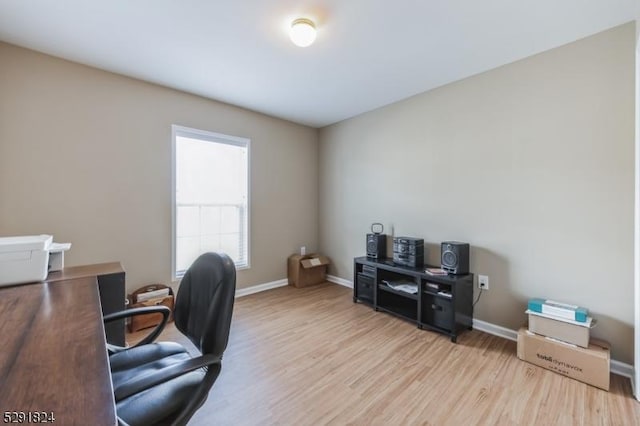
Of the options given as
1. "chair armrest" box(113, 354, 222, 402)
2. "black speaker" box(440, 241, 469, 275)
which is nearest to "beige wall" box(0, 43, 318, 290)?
"chair armrest" box(113, 354, 222, 402)

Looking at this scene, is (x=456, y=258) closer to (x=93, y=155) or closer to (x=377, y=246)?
(x=377, y=246)

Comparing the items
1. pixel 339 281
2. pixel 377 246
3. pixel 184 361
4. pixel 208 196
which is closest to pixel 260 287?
pixel 339 281

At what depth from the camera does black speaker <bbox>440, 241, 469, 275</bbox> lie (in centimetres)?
252

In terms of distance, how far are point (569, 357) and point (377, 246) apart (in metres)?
1.86

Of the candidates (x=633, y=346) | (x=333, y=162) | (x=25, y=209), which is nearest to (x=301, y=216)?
(x=333, y=162)

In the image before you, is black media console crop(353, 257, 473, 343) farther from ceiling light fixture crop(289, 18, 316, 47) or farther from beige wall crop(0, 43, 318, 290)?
ceiling light fixture crop(289, 18, 316, 47)

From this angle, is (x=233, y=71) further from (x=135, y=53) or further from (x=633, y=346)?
(x=633, y=346)

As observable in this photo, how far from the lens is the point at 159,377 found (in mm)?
901

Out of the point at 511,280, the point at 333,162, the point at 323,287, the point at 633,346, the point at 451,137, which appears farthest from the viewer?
the point at 333,162

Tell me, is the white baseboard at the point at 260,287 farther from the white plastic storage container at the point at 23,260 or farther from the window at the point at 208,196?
the white plastic storage container at the point at 23,260

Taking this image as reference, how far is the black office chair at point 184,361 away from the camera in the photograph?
36.8 inches

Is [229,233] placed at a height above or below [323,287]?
above

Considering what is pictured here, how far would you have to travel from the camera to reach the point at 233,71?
2.60 metres

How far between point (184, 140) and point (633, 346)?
437 cm
